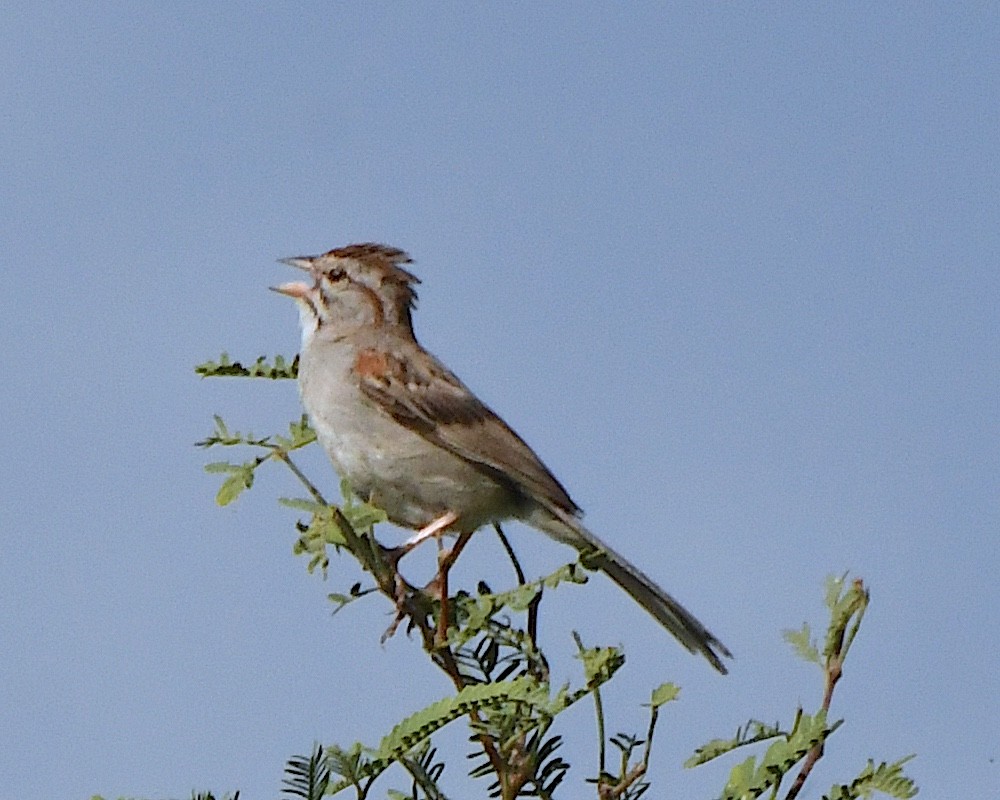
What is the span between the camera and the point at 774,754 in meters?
2.37

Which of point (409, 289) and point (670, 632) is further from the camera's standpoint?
point (409, 289)

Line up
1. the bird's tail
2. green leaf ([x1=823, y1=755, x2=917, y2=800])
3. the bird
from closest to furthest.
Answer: green leaf ([x1=823, y1=755, x2=917, y2=800]), the bird's tail, the bird

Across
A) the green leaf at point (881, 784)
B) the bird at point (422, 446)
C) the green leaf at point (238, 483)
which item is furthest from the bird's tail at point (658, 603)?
the green leaf at point (881, 784)

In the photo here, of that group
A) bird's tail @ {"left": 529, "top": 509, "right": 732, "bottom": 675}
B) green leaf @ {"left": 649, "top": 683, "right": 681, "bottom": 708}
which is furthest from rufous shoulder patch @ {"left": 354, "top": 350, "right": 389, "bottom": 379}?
green leaf @ {"left": 649, "top": 683, "right": 681, "bottom": 708}

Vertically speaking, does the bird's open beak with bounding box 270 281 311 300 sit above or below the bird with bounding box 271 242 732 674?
above

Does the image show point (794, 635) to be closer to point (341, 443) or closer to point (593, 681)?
point (593, 681)

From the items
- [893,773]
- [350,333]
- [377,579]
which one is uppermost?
[350,333]

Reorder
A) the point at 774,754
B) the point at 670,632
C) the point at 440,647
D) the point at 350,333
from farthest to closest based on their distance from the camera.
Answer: the point at 350,333 < the point at 670,632 < the point at 440,647 < the point at 774,754

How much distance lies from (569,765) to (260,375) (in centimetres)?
142

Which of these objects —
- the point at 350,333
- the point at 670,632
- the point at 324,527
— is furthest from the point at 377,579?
the point at 350,333

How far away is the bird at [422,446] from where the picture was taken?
5.66 meters

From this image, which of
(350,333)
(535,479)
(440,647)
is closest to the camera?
(440,647)

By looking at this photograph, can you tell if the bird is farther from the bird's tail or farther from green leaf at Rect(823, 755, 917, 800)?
green leaf at Rect(823, 755, 917, 800)

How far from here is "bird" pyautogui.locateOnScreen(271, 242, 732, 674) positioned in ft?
18.6
